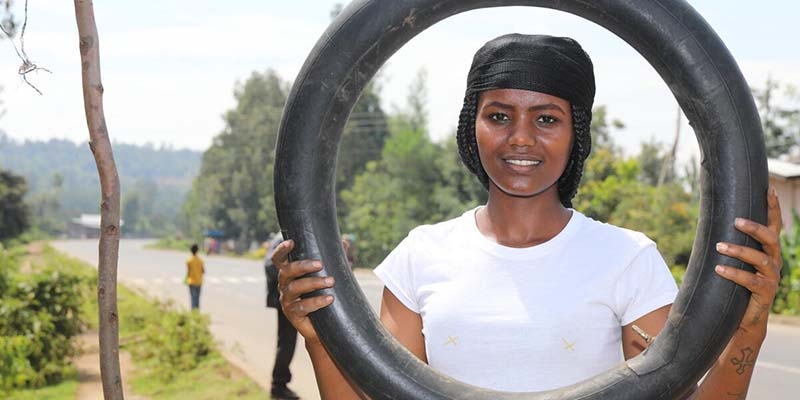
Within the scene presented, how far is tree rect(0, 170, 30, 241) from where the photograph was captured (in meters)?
53.0

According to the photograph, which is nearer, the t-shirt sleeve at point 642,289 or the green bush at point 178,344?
the t-shirt sleeve at point 642,289

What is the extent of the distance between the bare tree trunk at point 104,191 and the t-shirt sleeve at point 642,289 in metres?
1.35

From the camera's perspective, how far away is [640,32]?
2.19 m

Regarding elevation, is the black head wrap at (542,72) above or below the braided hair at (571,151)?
above

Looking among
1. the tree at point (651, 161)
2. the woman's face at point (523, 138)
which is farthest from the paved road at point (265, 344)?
the tree at point (651, 161)

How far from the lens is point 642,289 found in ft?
7.02

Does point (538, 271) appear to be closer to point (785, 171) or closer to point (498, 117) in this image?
point (498, 117)

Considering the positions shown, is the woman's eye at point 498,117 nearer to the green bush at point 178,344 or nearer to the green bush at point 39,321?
the green bush at point 39,321

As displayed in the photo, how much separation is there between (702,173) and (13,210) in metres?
57.5

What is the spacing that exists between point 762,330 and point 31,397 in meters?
8.14

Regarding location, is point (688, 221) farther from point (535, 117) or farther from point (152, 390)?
point (535, 117)

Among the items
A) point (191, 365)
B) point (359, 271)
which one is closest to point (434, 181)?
point (359, 271)

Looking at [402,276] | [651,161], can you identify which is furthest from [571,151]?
[651,161]

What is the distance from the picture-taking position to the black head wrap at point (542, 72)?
216cm
